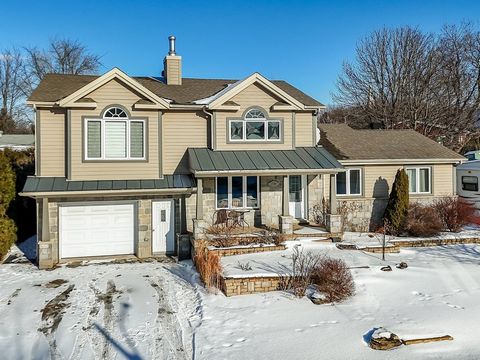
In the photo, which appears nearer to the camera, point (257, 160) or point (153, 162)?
point (153, 162)

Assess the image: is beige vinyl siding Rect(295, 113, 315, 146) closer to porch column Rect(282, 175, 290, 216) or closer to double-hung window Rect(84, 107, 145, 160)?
porch column Rect(282, 175, 290, 216)

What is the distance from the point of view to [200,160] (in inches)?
525

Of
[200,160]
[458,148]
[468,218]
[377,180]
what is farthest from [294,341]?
[458,148]

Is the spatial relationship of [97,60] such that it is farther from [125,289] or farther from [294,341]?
[294,341]

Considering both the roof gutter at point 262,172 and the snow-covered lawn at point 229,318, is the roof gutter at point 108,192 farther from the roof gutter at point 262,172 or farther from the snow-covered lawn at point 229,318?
the snow-covered lawn at point 229,318

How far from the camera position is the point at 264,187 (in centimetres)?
1464

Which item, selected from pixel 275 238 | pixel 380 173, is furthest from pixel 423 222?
pixel 275 238

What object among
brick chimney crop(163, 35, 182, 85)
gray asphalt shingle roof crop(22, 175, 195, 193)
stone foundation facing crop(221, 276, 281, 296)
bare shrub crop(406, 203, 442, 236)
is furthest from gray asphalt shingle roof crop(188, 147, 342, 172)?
stone foundation facing crop(221, 276, 281, 296)

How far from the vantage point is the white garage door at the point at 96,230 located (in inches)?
507

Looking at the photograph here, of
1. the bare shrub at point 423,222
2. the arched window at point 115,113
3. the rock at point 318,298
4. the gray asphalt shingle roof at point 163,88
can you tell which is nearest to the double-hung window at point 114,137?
the arched window at point 115,113

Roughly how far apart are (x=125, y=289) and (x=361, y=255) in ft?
23.8

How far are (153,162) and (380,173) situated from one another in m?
10.2

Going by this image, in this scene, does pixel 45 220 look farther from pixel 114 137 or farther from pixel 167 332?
pixel 167 332

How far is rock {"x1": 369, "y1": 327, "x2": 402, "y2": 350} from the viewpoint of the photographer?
Answer: 6359 millimetres
